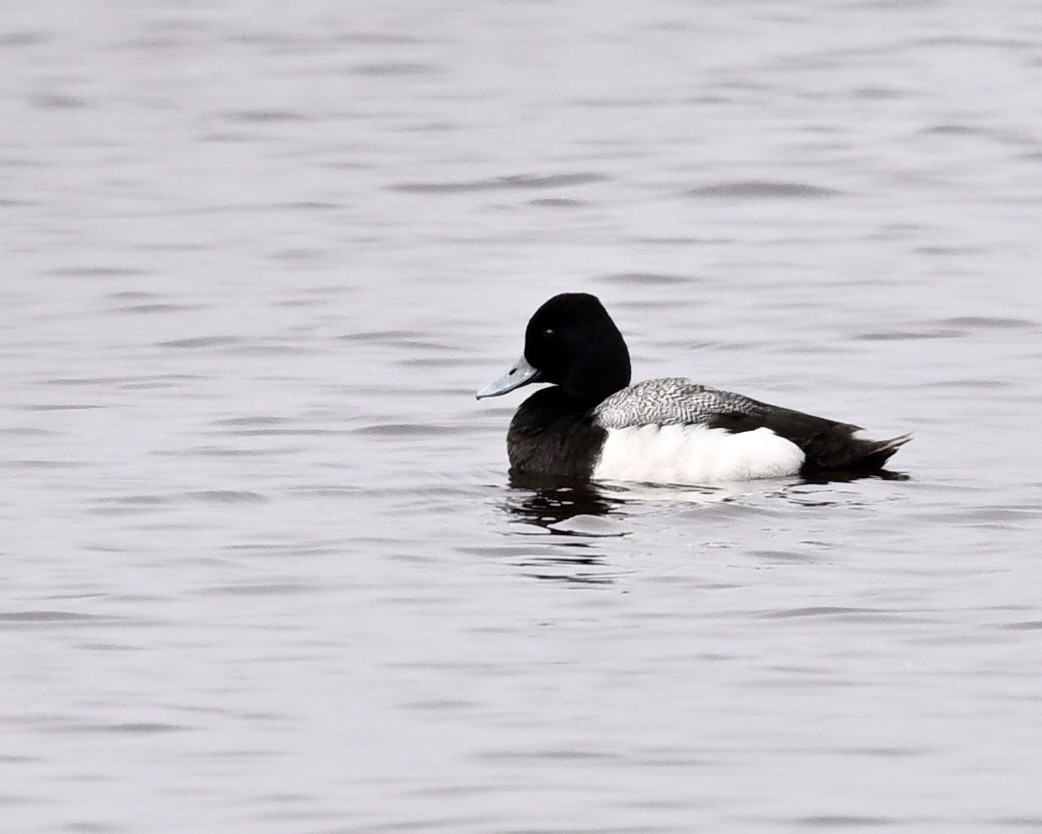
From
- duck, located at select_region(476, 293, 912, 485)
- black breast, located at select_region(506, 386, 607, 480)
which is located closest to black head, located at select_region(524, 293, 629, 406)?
duck, located at select_region(476, 293, 912, 485)

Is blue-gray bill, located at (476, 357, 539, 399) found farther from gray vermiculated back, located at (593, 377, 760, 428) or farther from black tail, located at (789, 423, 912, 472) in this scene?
black tail, located at (789, 423, 912, 472)

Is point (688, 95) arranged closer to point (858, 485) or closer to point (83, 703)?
point (858, 485)

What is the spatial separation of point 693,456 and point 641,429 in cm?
28

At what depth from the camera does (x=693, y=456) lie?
9.68 m

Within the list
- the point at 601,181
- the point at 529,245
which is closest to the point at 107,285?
the point at 529,245

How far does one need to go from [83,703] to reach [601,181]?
1149cm

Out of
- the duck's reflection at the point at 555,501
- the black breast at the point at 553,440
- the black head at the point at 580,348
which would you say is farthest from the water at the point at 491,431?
the black head at the point at 580,348

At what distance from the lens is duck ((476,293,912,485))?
31.7 feet

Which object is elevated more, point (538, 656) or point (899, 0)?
point (899, 0)

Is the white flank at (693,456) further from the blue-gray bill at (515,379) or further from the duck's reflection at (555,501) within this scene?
the blue-gray bill at (515,379)

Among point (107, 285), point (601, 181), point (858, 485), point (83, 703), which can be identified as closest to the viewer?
point (83, 703)

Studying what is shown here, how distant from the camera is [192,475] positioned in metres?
9.88

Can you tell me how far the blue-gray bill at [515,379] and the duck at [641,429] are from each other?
73 mm

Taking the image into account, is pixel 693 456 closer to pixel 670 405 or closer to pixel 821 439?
pixel 670 405
